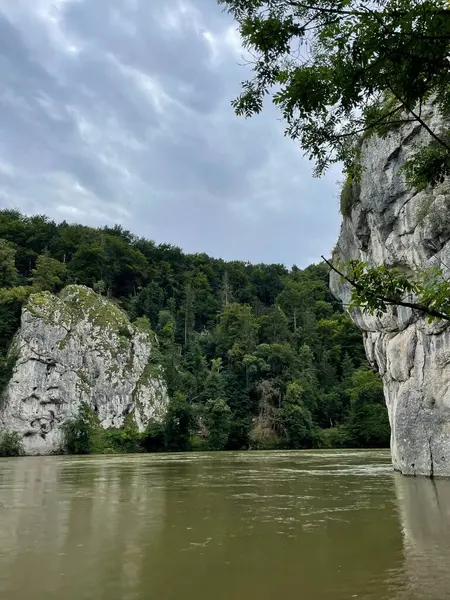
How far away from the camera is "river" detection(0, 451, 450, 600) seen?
5.38 m

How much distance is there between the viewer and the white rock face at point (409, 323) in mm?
17875

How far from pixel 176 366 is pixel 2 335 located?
68.6ft

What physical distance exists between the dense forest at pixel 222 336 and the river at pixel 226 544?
38656 mm

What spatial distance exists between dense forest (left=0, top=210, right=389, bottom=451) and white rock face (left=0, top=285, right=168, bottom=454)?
2322 millimetres

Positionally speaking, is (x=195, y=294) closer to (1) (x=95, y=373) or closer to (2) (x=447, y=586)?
(1) (x=95, y=373)

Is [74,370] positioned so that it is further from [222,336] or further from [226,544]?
[226,544]

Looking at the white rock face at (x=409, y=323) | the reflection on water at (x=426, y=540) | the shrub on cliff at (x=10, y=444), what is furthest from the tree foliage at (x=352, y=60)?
the shrub on cliff at (x=10, y=444)

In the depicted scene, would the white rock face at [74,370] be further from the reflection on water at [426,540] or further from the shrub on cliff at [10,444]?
the reflection on water at [426,540]

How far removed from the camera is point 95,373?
5391cm

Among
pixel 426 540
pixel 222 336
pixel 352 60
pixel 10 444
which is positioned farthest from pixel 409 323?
pixel 222 336

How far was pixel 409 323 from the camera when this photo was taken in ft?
67.7

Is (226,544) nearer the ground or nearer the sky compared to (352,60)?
nearer the ground

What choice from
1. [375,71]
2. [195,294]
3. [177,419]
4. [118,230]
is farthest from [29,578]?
[118,230]

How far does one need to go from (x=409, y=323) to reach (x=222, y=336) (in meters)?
52.9
